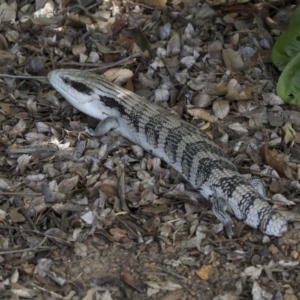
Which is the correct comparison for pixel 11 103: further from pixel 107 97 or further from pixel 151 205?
pixel 151 205

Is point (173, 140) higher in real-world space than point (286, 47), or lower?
lower

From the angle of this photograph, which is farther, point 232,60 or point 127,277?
point 232,60

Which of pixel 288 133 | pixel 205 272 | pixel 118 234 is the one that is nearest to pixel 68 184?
pixel 118 234

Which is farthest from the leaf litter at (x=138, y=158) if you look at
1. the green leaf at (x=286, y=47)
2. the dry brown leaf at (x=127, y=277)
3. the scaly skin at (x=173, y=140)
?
the green leaf at (x=286, y=47)

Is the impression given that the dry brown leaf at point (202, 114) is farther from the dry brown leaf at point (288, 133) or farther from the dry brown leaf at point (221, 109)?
the dry brown leaf at point (288, 133)

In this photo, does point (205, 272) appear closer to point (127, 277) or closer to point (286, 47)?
point (127, 277)

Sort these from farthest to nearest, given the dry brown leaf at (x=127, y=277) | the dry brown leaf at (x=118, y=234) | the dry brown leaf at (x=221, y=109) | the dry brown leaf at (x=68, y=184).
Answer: the dry brown leaf at (x=221, y=109) < the dry brown leaf at (x=68, y=184) < the dry brown leaf at (x=118, y=234) < the dry brown leaf at (x=127, y=277)

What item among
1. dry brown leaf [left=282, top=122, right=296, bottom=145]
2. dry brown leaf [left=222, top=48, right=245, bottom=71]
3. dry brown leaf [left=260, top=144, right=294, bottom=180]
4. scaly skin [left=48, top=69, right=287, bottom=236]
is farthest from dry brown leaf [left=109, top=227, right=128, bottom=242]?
dry brown leaf [left=222, top=48, right=245, bottom=71]
